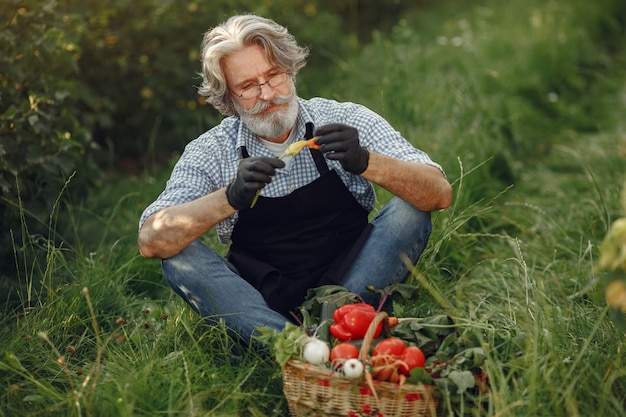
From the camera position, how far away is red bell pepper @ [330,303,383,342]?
2568 millimetres

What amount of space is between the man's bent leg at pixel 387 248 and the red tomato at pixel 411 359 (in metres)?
0.64

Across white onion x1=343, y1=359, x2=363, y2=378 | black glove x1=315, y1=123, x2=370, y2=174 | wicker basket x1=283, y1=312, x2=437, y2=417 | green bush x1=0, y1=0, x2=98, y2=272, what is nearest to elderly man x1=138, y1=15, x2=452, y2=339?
black glove x1=315, y1=123, x2=370, y2=174

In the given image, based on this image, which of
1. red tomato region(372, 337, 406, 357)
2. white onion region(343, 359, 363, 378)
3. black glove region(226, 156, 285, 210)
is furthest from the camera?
black glove region(226, 156, 285, 210)

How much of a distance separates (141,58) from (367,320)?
12.2ft

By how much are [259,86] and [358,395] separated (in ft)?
4.37

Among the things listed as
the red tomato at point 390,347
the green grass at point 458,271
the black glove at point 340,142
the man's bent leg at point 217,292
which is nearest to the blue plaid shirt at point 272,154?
the man's bent leg at point 217,292

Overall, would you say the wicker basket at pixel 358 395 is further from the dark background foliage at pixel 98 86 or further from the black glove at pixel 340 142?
the dark background foliage at pixel 98 86

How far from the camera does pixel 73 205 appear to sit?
178 inches

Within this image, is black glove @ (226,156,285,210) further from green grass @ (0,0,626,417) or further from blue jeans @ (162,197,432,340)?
green grass @ (0,0,626,417)

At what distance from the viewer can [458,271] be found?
381cm

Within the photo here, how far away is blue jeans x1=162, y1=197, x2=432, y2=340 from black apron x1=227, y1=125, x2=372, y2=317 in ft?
0.27

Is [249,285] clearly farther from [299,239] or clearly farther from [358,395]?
[358,395]

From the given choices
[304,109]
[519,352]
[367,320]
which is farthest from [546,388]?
[304,109]

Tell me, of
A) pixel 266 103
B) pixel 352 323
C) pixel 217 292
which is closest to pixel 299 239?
pixel 217 292
